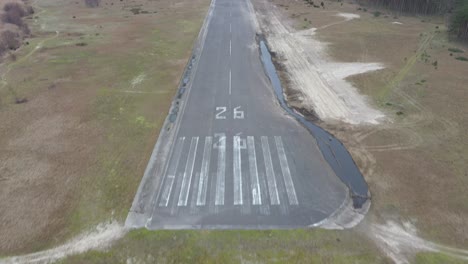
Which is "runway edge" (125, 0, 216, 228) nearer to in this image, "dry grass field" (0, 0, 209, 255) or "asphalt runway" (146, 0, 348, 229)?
"asphalt runway" (146, 0, 348, 229)

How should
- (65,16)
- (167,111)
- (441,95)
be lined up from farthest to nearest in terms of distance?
(65,16)
(441,95)
(167,111)

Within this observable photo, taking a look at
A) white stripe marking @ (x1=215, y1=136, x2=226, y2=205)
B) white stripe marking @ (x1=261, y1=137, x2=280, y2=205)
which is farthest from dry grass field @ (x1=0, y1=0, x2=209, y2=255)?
white stripe marking @ (x1=261, y1=137, x2=280, y2=205)

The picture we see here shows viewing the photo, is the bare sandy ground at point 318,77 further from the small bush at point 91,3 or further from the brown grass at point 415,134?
the small bush at point 91,3

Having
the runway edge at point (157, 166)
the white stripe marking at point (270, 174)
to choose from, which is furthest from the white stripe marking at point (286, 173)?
the runway edge at point (157, 166)

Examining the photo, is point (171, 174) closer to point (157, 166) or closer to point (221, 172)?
point (157, 166)

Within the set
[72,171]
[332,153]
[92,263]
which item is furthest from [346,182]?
[72,171]

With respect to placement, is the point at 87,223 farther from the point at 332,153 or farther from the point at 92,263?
the point at 332,153
